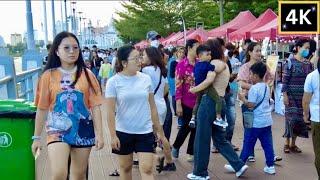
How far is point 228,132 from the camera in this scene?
830cm

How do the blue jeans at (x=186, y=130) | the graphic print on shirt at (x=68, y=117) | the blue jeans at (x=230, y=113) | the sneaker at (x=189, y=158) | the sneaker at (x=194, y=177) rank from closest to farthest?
→ the graphic print on shirt at (x=68, y=117) < the sneaker at (x=194, y=177) < the blue jeans at (x=186, y=130) < the sneaker at (x=189, y=158) < the blue jeans at (x=230, y=113)

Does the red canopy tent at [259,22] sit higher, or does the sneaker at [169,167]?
the red canopy tent at [259,22]

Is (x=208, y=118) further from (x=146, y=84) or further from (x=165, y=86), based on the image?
(x=146, y=84)

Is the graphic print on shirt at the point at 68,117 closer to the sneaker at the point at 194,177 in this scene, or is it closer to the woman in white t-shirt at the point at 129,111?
the woman in white t-shirt at the point at 129,111

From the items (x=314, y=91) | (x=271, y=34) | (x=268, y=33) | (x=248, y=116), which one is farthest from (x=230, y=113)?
(x=268, y=33)

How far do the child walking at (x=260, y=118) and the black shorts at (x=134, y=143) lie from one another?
2249mm

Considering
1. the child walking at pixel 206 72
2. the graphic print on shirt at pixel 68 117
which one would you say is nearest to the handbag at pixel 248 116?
the child walking at pixel 206 72

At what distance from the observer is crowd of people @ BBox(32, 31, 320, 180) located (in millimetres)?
4770

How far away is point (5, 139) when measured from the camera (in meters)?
5.00

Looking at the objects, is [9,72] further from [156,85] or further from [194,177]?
[194,177]

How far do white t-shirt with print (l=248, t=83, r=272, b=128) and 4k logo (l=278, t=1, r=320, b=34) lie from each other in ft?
6.09

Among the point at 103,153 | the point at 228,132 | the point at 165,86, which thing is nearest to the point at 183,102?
the point at 165,86

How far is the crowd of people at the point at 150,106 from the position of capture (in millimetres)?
4770

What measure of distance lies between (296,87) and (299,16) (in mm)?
1288
